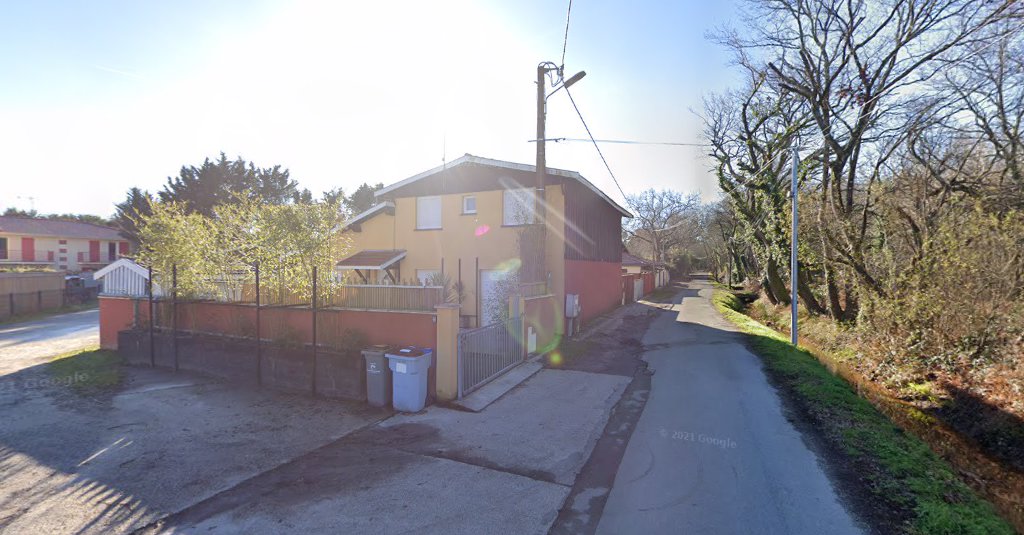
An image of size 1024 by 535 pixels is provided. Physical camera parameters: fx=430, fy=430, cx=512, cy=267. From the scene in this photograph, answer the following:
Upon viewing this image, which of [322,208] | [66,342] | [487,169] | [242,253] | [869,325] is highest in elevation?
[487,169]

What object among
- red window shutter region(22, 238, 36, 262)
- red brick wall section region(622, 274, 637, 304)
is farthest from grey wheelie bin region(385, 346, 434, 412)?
red window shutter region(22, 238, 36, 262)

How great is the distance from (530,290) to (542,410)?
4.29 m

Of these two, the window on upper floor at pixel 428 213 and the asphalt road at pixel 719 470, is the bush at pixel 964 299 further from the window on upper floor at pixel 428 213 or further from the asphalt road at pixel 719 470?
the window on upper floor at pixel 428 213

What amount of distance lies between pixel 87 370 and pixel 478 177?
1124 centimetres

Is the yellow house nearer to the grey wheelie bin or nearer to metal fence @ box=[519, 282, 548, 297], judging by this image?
metal fence @ box=[519, 282, 548, 297]

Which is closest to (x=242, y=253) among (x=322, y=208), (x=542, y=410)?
(x=322, y=208)

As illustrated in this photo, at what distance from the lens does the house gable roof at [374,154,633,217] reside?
13758 millimetres

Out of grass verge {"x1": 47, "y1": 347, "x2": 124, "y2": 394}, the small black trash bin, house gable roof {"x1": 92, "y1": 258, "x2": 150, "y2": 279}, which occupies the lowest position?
grass verge {"x1": 47, "y1": 347, "x2": 124, "y2": 394}

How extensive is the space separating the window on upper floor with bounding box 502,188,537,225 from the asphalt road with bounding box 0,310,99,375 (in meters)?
12.9

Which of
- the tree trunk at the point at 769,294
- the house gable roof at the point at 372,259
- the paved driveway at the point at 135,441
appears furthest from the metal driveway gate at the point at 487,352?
the tree trunk at the point at 769,294

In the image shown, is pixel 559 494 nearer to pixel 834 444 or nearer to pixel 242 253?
pixel 834 444

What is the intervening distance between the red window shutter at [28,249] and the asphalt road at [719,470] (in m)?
46.2

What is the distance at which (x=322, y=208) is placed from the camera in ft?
34.5

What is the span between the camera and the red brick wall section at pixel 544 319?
34.7 feet
